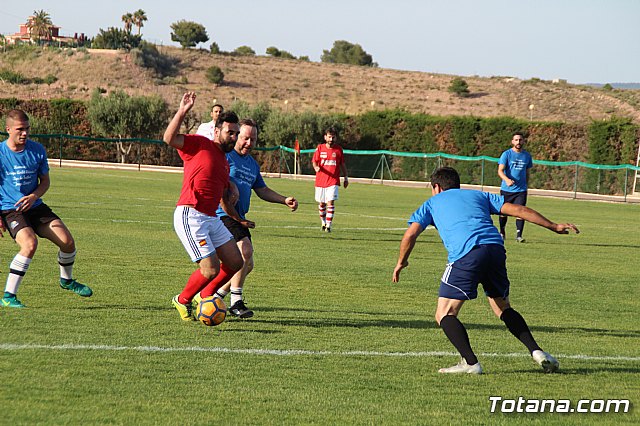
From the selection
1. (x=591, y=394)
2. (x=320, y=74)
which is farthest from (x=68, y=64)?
(x=591, y=394)

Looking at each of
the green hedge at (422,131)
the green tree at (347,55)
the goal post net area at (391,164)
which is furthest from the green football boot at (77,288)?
the green tree at (347,55)

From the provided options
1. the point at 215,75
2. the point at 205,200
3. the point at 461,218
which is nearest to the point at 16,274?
the point at 205,200

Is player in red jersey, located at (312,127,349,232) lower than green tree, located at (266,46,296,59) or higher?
lower

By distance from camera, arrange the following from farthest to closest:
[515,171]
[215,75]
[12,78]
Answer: [215,75]
[12,78]
[515,171]

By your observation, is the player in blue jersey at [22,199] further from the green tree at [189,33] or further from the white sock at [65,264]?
the green tree at [189,33]

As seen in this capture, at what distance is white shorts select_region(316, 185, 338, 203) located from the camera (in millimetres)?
20328

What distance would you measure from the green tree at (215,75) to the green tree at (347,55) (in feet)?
120

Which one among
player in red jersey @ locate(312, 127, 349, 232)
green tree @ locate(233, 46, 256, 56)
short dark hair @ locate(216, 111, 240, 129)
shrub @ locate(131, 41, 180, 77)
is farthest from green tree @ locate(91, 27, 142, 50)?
short dark hair @ locate(216, 111, 240, 129)

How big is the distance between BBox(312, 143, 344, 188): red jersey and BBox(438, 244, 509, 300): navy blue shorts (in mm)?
13530

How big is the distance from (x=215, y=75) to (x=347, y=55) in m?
39.7

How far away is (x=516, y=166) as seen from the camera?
19062 millimetres

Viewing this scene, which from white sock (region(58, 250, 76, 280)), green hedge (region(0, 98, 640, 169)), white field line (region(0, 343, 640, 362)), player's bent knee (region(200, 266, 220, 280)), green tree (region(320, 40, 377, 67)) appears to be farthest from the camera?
green tree (region(320, 40, 377, 67))

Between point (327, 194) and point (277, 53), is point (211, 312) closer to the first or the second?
point (327, 194)

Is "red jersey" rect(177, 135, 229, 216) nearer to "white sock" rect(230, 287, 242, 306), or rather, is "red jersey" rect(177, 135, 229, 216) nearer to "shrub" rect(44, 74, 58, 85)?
"white sock" rect(230, 287, 242, 306)
